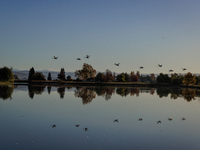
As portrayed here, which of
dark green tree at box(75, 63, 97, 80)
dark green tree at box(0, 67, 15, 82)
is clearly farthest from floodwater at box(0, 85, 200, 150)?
dark green tree at box(75, 63, 97, 80)

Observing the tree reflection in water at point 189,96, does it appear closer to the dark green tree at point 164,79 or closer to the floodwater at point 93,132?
the floodwater at point 93,132

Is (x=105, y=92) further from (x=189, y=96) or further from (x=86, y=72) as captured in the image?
(x=86, y=72)

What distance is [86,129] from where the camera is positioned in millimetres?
15180

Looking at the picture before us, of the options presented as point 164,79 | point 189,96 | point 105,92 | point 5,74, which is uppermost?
point 5,74

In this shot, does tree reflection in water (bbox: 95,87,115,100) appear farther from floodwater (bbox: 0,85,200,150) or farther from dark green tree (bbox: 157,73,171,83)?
dark green tree (bbox: 157,73,171,83)

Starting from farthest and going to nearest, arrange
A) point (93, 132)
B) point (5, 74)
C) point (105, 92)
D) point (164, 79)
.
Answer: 1. point (164, 79)
2. point (5, 74)
3. point (105, 92)
4. point (93, 132)

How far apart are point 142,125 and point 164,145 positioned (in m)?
4.64

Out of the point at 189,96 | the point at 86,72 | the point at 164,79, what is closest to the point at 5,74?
the point at 86,72

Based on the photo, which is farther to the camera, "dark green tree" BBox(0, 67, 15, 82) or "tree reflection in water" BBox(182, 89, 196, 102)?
"dark green tree" BBox(0, 67, 15, 82)

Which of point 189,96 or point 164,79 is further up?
point 164,79

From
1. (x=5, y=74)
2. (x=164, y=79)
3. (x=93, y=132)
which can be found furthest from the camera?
(x=164, y=79)

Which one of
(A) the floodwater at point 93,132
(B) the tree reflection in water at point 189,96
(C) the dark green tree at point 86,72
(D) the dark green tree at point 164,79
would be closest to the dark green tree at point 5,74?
(C) the dark green tree at point 86,72

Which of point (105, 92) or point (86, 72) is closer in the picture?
point (105, 92)

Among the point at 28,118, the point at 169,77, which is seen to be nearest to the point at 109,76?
the point at 169,77
